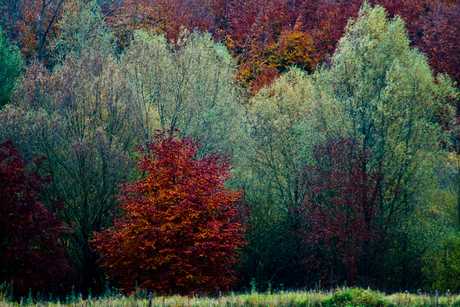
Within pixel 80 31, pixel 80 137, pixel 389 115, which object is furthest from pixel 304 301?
pixel 80 31

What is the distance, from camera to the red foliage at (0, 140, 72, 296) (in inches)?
596

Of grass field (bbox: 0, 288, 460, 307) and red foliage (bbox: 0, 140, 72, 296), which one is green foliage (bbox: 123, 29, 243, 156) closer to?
red foliage (bbox: 0, 140, 72, 296)

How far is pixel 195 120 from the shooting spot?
23.5m

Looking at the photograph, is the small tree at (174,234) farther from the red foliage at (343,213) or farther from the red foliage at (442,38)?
the red foliage at (442,38)

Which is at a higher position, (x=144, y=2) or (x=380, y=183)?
(x=144, y=2)

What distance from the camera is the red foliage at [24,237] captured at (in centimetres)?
1513

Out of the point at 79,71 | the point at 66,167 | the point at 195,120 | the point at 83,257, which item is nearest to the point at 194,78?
the point at 195,120

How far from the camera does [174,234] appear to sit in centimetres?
1577

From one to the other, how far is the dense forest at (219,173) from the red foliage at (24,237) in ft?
0.18

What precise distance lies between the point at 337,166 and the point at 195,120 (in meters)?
7.37

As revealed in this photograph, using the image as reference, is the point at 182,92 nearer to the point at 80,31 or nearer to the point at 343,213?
the point at 343,213

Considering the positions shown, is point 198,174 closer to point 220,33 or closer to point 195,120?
point 195,120

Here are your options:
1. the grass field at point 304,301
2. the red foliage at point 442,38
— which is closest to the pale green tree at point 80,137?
the grass field at point 304,301

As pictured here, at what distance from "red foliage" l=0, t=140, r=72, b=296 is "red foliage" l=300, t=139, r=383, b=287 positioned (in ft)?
32.9
